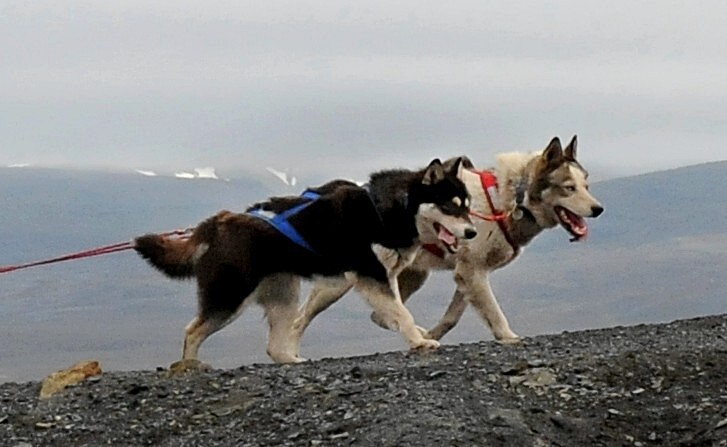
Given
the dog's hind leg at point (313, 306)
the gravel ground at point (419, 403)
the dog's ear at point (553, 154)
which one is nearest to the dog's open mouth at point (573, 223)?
the dog's ear at point (553, 154)

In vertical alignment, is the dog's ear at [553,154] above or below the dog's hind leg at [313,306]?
above

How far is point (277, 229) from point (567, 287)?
14.7 meters

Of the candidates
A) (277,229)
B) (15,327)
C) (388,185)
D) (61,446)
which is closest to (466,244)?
(388,185)

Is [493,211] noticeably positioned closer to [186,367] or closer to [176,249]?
[176,249]

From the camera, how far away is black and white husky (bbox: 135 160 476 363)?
8.70m

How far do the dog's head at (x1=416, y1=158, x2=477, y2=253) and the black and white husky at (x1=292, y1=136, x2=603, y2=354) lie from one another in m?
0.50

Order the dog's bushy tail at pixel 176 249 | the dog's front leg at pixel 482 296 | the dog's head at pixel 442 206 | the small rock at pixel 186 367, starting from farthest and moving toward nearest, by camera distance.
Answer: the dog's front leg at pixel 482 296 → the dog's head at pixel 442 206 → the dog's bushy tail at pixel 176 249 → the small rock at pixel 186 367

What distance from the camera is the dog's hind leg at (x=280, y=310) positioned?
901 centimetres

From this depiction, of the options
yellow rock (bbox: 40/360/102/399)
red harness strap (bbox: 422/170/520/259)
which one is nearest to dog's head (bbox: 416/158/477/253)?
red harness strap (bbox: 422/170/520/259)

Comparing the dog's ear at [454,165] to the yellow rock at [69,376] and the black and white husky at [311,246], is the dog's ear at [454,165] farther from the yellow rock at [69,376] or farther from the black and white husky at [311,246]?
the yellow rock at [69,376]

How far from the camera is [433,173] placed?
9.19 metres

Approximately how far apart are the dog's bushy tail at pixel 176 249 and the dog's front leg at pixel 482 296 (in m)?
1.91

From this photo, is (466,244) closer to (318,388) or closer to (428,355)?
(428,355)

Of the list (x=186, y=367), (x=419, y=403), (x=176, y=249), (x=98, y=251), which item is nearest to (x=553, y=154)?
(x=176, y=249)
